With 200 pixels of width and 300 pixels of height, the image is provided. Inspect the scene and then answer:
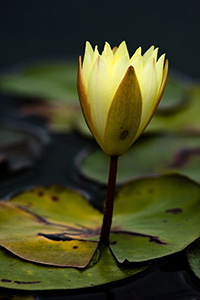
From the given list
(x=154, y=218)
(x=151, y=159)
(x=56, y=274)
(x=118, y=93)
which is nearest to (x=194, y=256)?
(x=154, y=218)

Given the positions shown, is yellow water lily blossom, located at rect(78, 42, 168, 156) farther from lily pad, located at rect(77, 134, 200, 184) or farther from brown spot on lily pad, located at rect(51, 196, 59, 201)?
lily pad, located at rect(77, 134, 200, 184)

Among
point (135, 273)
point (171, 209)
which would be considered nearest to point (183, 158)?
point (171, 209)

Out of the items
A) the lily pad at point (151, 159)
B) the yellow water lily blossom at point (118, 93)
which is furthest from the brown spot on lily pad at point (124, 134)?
the lily pad at point (151, 159)

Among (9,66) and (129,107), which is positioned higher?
(9,66)

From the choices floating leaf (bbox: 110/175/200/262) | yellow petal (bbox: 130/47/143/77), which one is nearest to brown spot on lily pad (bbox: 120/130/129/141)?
yellow petal (bbox: 130/47/143/77)

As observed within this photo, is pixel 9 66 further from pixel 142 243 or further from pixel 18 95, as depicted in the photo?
pixel 142 243

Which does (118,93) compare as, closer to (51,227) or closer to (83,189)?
(51,227)

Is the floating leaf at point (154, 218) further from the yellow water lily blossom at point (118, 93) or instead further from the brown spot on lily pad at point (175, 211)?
the yellow water lily blossom at point (118, 93)
